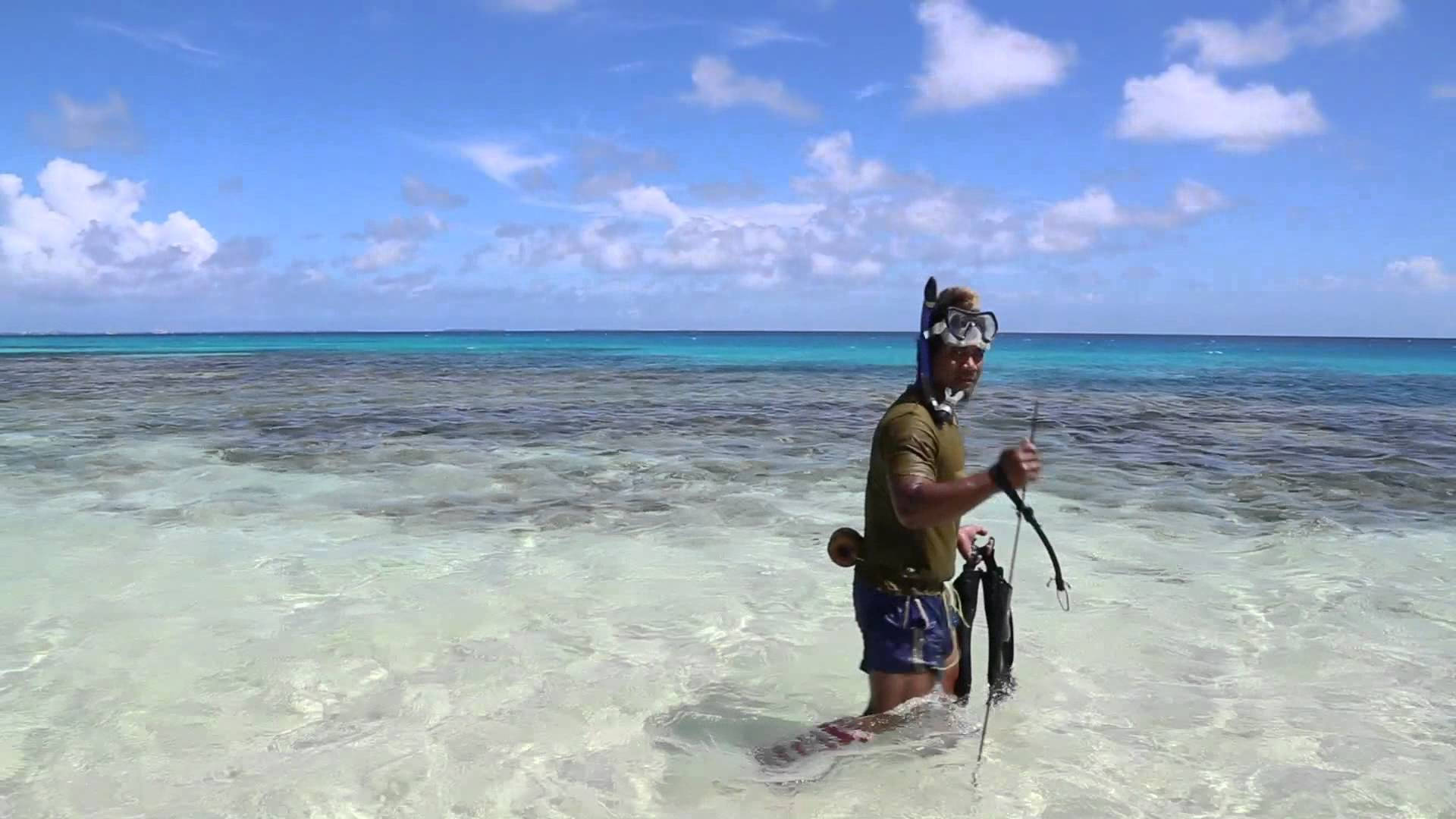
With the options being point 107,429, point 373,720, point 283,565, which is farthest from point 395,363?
point 373,720

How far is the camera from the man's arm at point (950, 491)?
326 cm

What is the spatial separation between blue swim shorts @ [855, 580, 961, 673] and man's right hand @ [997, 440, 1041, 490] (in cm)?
96

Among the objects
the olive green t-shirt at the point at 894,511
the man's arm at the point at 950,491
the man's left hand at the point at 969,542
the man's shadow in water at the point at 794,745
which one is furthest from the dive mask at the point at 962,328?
the man's shadow in water at the point at 794,745

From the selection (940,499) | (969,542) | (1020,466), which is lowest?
(969,542)

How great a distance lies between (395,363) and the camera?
53906 mm

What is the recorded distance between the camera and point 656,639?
642cm

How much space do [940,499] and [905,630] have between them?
0.87 metres

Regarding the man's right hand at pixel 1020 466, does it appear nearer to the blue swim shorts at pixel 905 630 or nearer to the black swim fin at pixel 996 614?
the blue swim shorts at pixel 905 630

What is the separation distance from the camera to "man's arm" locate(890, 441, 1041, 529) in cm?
326

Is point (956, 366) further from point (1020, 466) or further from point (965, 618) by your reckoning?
point (965, 618)

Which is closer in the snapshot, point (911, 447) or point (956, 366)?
point (911, 447)

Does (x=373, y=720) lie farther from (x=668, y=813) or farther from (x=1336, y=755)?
(x=1336, y=755)

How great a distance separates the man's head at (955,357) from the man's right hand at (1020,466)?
0.66 m

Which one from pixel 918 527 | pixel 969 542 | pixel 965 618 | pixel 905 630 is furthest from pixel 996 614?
pixel 918 527
